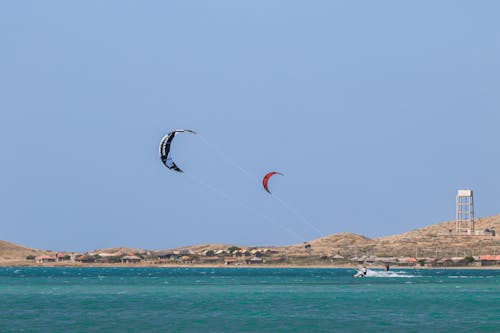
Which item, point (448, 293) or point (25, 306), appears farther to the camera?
point (448, 293)

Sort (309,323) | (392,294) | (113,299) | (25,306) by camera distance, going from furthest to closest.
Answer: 1. (392,294)
2. (113,299)
3. (25,306)
4. (309,323)

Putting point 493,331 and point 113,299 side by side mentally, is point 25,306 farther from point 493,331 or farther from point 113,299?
point 493,331

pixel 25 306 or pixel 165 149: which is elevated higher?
pixel 165 149

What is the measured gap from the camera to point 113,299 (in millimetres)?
98250

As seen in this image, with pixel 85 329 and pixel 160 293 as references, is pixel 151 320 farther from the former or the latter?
pixel 160 293

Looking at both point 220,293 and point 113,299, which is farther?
point 220,293

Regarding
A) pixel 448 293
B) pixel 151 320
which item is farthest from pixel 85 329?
pixel 448 293

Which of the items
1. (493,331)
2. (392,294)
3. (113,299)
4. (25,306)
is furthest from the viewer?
(392,294)

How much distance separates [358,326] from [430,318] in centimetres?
833

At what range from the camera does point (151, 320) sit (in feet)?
232

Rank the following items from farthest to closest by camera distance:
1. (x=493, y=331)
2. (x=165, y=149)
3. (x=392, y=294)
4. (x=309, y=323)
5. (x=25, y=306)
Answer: (x=392, y=294) < (x=25, y=306) < (x=165, y=149) < (x=309, y=323) < (x=493, y=331)

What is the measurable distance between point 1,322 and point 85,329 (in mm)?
8902

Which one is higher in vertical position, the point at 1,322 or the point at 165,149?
the point at 165,149

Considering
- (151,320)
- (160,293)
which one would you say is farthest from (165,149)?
(160,293)
